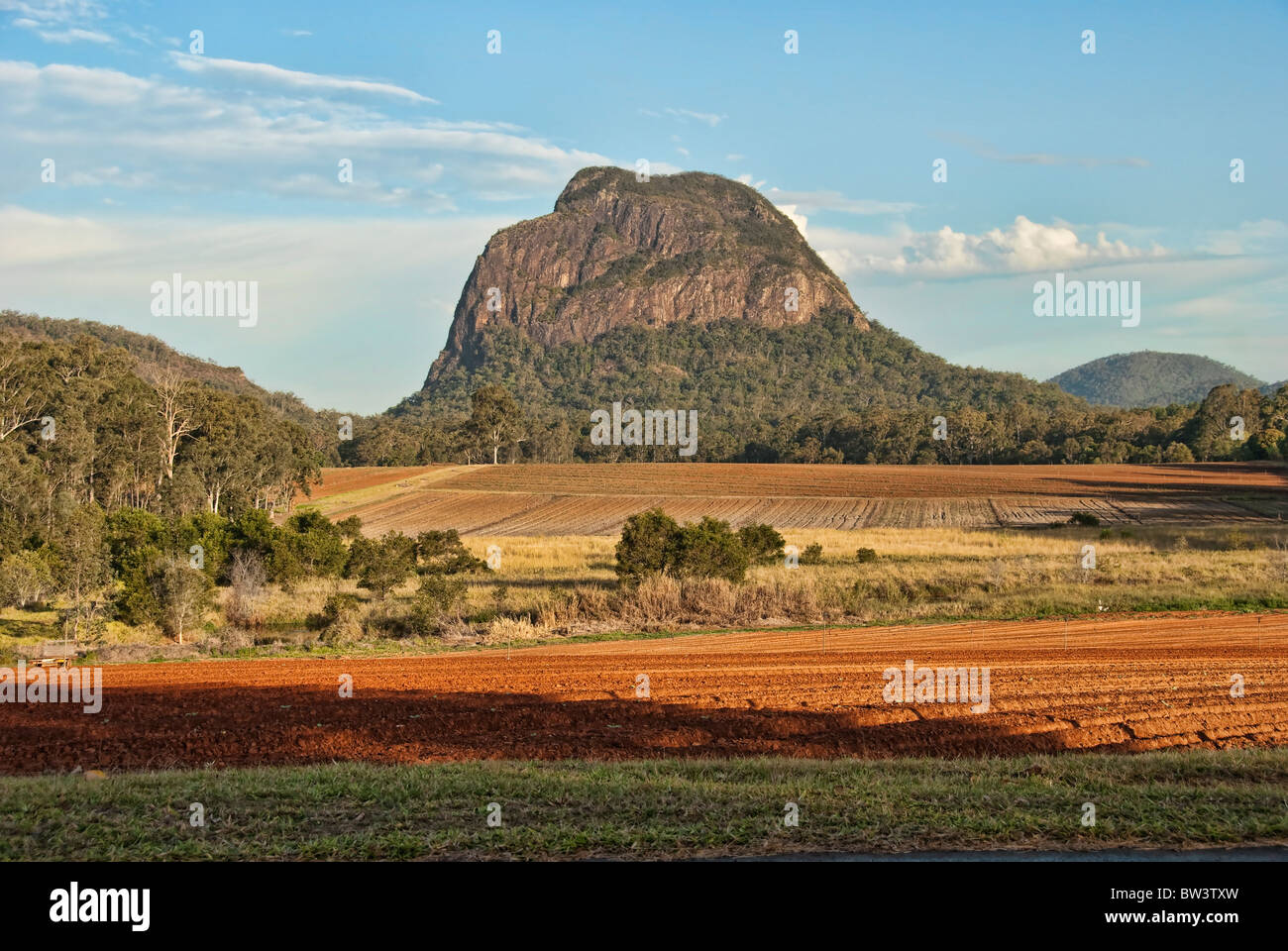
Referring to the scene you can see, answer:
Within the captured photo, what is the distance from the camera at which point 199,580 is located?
100ft

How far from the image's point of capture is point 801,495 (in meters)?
75.8

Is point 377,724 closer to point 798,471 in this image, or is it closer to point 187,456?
point 187,456

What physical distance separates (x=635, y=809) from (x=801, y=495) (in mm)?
69112

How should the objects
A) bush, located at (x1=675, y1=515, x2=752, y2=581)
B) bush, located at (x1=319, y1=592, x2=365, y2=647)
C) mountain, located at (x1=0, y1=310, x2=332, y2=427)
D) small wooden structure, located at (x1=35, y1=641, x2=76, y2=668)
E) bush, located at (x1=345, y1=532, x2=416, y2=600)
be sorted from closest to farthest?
1. small wooden structure, located at (x1=35, y1=641, x2=76, y2=668)
2. bush, located at (x1=319, y1=592, x2=365, y2=647)
3. bush, located at (x1=675, y1=515, x2=752, y2=581)
4. bush, located at (x1=345, y1=532, x2=416, y2=600)
5. mountain, located at (x1=0, y1=310, x2=332, y2=427)

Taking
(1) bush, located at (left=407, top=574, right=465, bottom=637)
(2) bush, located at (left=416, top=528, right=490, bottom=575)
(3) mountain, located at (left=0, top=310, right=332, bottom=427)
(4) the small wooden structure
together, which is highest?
(3) mountain, located at (left=0, top=310, right=332, bottom=427)

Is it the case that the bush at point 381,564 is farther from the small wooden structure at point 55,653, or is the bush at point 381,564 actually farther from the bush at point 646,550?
the small wooden structure at point 55,653

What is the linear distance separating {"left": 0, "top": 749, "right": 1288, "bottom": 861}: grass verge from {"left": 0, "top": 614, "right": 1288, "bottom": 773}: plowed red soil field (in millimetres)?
1984

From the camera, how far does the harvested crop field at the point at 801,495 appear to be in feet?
203

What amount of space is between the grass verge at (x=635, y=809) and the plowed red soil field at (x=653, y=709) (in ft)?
6.51

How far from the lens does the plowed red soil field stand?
11586 millimetres

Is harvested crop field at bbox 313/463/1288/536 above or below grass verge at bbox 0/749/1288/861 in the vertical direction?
above

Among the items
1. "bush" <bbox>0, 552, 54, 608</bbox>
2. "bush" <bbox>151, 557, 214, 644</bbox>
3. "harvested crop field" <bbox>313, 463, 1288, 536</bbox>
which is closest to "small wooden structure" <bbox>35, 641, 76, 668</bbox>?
"bush" <bbox>151, 557, 214, 644</bbox>

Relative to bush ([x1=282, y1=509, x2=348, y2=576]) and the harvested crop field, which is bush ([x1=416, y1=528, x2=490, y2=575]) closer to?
bush ([x1=282, y1=509, x2=348, y2=576])
